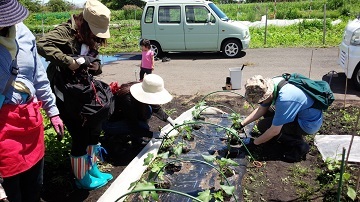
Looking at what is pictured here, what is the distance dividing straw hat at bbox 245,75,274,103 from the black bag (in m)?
1.31

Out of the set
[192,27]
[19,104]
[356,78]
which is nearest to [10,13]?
[19,104]

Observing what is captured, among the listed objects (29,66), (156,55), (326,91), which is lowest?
(156,55)

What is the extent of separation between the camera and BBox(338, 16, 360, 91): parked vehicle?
553cm

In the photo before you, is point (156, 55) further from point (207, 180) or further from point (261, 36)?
point (207, 180)

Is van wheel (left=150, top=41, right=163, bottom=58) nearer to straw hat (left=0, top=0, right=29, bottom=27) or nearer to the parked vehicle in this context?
the parked vehicle

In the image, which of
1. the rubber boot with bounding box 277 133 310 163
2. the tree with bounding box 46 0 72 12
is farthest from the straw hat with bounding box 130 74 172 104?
the tree with bounding box 46 0 72 12

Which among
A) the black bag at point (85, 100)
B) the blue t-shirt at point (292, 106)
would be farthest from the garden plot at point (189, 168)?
the black bag at point (85, 100)

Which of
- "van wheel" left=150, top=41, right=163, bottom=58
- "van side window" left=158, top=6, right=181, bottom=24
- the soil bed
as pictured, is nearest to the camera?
the soil bed

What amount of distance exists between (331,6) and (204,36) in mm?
13121

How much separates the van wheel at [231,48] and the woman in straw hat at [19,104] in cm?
775

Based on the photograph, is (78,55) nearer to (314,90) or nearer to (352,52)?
(314,90)

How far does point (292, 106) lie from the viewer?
10.3 feet

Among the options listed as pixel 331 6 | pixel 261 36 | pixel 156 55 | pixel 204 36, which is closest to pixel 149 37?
pixel 156 55

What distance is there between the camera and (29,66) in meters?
2.00
